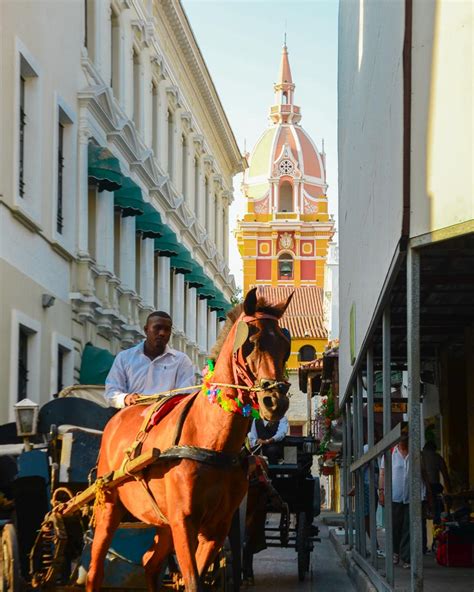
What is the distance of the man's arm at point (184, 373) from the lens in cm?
1092

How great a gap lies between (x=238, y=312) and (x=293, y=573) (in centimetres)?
904

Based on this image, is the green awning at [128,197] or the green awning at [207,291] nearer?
the green awning at [128,197]

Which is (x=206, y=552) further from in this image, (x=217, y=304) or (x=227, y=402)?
(x=217, y=304)

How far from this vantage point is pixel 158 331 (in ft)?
34.9

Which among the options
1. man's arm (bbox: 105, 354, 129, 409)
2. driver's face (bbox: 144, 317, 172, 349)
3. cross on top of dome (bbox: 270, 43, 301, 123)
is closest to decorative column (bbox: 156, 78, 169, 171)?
man's arm (bbox: 105, 354, 129, 409)

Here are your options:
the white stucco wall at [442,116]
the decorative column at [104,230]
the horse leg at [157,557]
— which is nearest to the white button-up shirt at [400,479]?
the horse leg at [157,557]

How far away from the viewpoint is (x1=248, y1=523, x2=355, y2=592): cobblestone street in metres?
15.0

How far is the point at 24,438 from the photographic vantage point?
10500 mm

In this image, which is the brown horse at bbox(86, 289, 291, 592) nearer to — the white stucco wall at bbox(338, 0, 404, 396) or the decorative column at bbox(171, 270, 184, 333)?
the white stucco wall at bbox(338, 0, 404, 396)

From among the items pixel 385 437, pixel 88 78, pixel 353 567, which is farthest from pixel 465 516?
pixel 88 78

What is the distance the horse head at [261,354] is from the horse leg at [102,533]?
5.08 feet

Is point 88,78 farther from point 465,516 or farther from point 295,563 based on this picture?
point 465,516

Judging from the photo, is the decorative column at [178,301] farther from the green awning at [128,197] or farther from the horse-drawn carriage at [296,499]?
the horse-drawn carriage at [296,499]

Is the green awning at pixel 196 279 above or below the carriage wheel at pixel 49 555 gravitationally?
above
